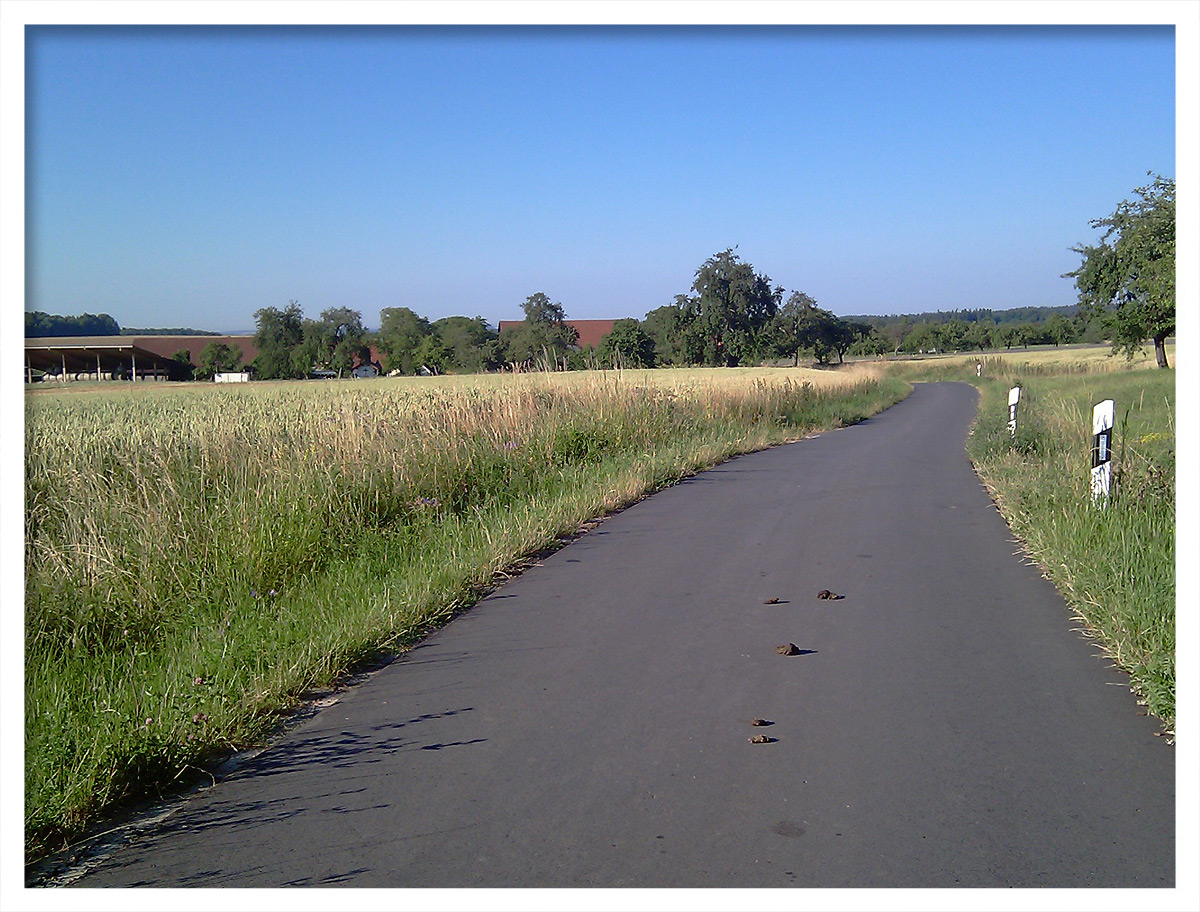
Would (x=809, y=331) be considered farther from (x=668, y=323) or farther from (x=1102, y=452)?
Answer: (x=1102, y=452)

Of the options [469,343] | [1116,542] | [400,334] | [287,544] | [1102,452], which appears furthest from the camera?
[400,334]

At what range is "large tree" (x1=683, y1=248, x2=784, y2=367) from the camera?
245ft

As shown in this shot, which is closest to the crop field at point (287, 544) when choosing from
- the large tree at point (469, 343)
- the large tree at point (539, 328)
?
the large tree at point (469, 343)

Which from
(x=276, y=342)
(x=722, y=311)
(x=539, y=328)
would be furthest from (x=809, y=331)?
(x=276, y=342)

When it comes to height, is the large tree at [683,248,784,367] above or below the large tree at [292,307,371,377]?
above

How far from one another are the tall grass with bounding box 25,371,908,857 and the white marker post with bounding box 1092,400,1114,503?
453 centimetres

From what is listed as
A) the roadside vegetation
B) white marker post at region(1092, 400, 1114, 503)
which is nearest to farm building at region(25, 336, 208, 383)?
the roadside vegetation

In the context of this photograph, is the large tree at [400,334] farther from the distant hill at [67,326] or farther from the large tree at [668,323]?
the large tree at [668,323]

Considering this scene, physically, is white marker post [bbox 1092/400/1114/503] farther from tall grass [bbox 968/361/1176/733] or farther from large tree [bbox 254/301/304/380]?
large tree [bbox 254/301/304/380]

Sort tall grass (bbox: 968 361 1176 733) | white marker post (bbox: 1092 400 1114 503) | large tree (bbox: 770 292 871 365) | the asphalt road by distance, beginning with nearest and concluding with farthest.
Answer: the asphalt road
tall grass (bbox: 968 361 1176 733)
white marker post (bbox: 1092 400 1114 503)
large tree (bbox: 770 292 871 365)

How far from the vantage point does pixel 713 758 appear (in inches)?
154

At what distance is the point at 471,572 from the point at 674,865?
4106 mm

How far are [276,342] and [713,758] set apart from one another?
24.0 metres
